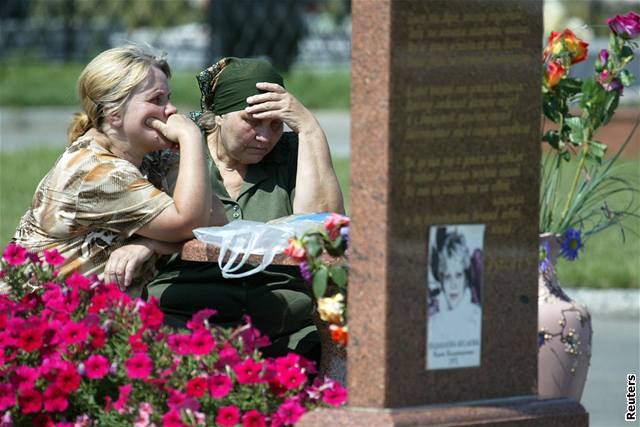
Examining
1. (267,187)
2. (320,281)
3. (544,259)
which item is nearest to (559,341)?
(544,259)

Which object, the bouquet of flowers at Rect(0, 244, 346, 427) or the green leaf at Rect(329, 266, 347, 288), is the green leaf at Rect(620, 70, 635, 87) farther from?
the bouquet of flowers at Rect(0, 244, 346, 427)

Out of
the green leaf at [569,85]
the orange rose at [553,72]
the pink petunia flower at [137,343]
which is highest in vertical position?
the orange rose at [553,72]

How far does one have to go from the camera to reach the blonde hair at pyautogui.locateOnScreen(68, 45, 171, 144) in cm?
381

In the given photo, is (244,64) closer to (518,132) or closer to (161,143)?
(161,143)

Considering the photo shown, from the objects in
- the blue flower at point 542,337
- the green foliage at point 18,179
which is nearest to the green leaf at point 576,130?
the blue flower at point 542,337

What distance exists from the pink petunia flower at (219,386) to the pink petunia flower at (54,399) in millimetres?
379

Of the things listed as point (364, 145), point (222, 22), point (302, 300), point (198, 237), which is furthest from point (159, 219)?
point (222, 22)

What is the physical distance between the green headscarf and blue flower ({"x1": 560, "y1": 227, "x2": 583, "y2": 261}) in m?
1.11

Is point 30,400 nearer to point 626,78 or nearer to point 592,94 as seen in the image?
point 592,94

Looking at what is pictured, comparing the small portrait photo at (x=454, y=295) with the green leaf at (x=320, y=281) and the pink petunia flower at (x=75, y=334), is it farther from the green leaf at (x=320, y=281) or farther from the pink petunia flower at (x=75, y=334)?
the pink petunia flower at (x=75, y=334)

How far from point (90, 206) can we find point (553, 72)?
1.63 m

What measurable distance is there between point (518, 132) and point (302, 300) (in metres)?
1.02

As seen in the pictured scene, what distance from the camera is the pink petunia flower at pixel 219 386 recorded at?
3.17m

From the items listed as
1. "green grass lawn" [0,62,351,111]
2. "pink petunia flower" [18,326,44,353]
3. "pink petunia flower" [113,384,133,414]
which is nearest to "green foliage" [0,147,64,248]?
"green grass lawn" [0,62,351,111]
